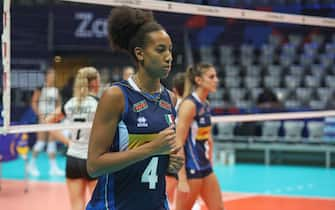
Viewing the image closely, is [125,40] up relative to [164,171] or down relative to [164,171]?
up

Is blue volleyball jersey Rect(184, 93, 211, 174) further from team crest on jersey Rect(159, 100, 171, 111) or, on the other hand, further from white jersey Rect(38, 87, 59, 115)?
team crest on jersey Rect(159, 100, 171, 111)

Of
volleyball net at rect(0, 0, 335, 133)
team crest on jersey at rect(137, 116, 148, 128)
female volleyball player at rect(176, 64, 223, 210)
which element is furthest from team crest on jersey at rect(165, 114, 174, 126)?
volleyball net at rect(0, 0, 335, 133)

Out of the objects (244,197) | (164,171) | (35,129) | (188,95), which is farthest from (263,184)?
(164,171)

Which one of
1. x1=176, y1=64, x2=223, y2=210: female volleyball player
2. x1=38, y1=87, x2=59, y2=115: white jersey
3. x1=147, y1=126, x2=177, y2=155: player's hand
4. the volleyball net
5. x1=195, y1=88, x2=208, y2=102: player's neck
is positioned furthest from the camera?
the volleyball net

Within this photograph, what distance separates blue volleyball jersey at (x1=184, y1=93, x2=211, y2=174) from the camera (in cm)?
730

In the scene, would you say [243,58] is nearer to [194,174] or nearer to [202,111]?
[202,111]

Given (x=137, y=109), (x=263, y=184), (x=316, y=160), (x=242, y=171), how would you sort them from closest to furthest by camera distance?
(x=137, y=109)
(x=263, y=184)
(x=242, y=171)
(x=316, y=160)

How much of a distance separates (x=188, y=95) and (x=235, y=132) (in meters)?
9.64

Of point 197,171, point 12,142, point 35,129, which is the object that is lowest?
point 12,142

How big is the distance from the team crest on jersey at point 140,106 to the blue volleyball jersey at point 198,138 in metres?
3.46

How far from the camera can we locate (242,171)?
1514 cm

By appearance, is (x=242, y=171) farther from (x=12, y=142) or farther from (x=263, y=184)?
(x=12, y=142)

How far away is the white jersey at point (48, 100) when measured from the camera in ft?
26.5

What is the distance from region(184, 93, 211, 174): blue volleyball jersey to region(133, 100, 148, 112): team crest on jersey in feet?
11.3
